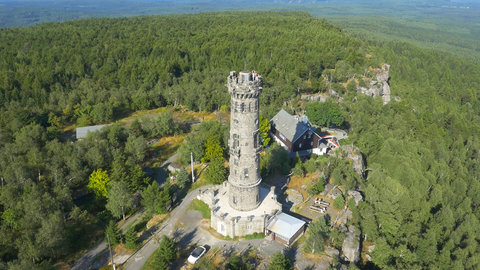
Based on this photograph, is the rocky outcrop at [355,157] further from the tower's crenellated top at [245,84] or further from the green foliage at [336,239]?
the tower's crenellated top at [245,84]

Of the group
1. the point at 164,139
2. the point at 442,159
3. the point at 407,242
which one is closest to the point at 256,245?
the point at 407,242

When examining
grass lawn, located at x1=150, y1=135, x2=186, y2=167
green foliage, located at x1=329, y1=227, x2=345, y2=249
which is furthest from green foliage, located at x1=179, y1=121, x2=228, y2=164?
green foliage, located at x1=329, y1=227, x2=345, y2=249

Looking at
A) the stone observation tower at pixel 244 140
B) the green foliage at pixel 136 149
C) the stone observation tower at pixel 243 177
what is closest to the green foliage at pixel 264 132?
the stone observation tower at pixel 243 177

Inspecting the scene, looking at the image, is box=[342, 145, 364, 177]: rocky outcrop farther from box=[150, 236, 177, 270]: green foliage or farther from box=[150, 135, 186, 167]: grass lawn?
box=[150, 236, 177, 270]: green foliage

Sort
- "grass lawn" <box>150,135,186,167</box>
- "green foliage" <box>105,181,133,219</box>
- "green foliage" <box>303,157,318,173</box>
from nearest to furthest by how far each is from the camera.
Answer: "green foliage" <box>105,181,133,219</box> → "green foliage" <box>303,157,318,173</box> → "grass lawn" <box>150,135,186,167</box>

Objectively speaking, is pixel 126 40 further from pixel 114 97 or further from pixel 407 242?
pixel 407 242

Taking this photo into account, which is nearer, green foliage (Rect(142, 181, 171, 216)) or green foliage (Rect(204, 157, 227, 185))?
green foliage (Rect(142, 181, 171, 216))

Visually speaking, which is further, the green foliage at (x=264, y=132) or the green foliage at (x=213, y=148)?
the green foliage at (x=264, y=132)
